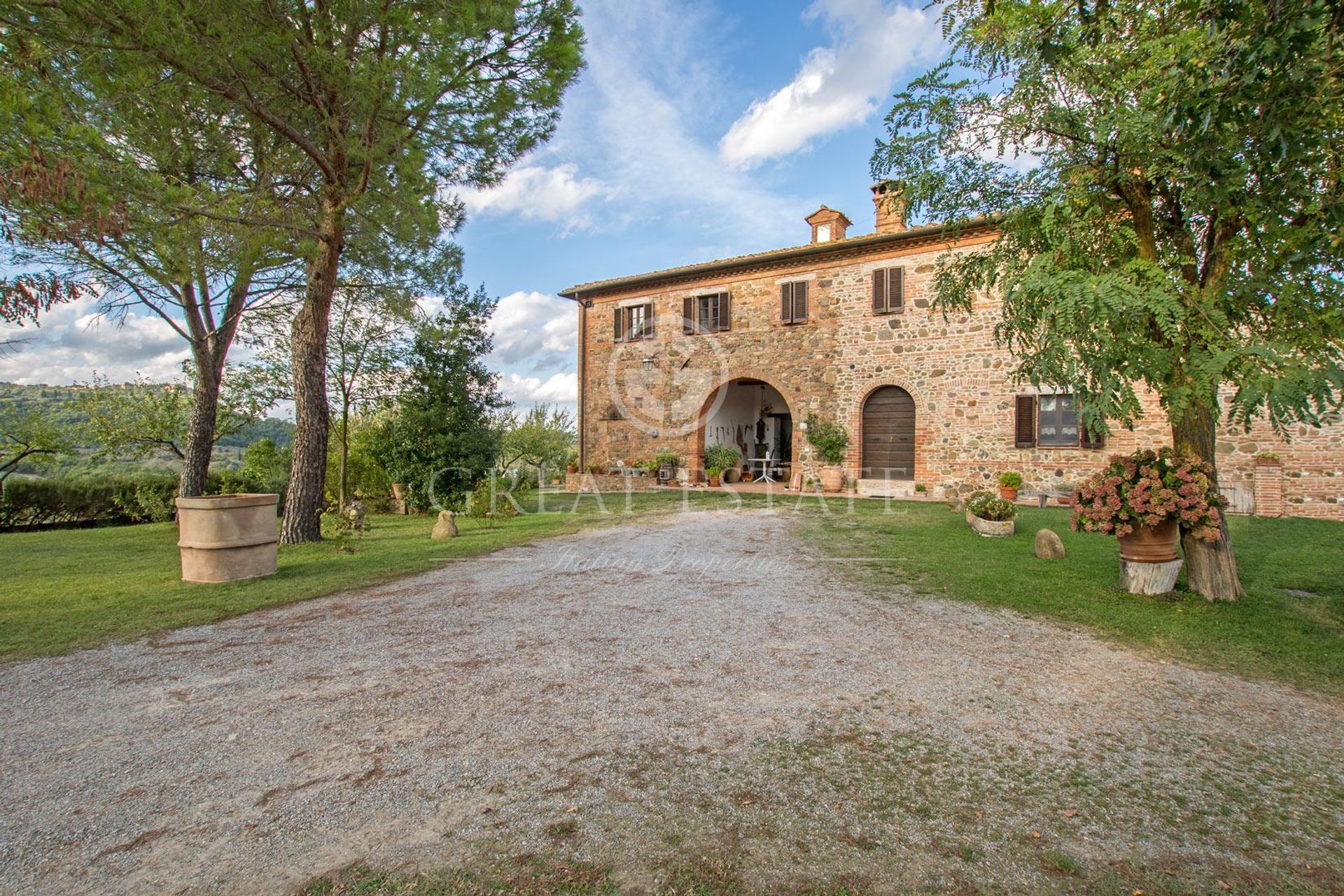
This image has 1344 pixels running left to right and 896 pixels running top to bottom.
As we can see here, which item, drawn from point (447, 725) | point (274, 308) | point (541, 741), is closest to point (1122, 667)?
point (541, 741)

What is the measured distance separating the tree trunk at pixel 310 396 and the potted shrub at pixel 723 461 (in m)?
10.3

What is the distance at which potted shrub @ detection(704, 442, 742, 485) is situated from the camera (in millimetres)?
17625

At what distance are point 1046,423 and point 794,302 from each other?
6294 millimetres

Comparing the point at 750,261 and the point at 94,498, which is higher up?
the point at 750,261

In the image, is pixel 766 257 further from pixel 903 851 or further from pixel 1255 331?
pixel 903 851

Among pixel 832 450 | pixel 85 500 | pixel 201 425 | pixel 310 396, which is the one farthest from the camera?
pixel 832 450

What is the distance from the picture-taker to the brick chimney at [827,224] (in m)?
16.7

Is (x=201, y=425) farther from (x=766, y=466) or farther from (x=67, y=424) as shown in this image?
(x=766, y=466)

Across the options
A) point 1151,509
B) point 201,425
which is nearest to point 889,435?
point 1151,509

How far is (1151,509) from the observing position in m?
5.31

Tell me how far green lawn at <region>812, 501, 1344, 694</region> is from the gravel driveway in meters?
0.57

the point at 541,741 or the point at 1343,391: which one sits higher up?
the point at 1343,391

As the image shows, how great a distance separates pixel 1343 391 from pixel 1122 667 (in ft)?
7.08

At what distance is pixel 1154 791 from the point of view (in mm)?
2564
